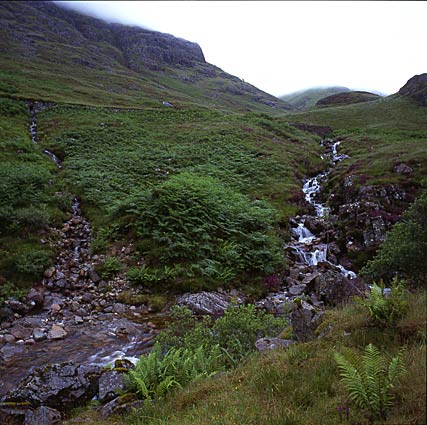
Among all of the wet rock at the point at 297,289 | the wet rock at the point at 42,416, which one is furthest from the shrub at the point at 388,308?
the wet rock at the point at 297,289

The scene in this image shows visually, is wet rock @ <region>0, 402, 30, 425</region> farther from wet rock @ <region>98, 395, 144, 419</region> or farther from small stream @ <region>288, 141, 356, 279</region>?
small stream @ <region>288, 141, 356, 279</region>

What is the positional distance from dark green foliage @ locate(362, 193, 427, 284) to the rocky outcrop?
74.0m

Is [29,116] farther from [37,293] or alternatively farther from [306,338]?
[306,338]

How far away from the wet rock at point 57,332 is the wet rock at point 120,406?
5.60m

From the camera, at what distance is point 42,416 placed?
25.5 ft

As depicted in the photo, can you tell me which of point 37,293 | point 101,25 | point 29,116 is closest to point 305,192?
point 37,293

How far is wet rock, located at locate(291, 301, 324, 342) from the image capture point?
8086mm

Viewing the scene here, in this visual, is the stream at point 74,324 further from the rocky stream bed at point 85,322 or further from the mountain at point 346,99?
the mountain at point 346,99

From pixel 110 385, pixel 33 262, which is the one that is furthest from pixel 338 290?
pixel 33 262

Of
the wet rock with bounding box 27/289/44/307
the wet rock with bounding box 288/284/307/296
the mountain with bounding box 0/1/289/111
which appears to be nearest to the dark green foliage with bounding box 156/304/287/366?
the wet rock with bounding box 288/284/307/296

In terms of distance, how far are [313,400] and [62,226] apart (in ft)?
59.8

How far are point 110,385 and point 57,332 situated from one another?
5.22m

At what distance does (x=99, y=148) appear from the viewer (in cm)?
3522

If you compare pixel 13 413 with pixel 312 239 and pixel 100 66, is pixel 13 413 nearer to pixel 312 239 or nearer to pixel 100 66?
pixel 312 239
